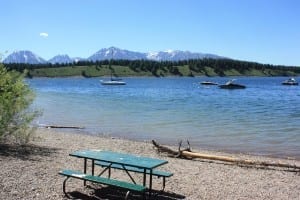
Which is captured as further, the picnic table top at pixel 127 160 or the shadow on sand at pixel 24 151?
the shadow on sand at pixel 24 151

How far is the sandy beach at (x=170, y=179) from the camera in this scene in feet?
37.2

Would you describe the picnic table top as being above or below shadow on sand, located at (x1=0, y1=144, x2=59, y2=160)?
above

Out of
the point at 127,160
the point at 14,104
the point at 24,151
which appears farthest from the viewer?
the point at 14,104

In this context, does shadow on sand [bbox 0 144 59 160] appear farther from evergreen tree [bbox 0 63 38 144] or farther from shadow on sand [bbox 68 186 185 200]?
shadow on sand [bbox 68 186 185 200]

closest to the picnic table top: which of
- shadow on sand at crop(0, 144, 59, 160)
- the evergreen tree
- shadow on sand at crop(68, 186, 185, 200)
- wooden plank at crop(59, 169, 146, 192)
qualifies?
wooden plank at crop(59, 169, 146, 192)

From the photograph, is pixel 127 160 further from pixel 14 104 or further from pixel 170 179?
pixel 14 104

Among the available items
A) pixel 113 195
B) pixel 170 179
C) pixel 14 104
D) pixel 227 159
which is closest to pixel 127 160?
pixel 113 195

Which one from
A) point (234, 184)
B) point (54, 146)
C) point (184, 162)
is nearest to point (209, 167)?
point (184, 162)

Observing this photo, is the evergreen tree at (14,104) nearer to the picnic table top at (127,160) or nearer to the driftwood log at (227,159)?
the driftwood log at (227,159)

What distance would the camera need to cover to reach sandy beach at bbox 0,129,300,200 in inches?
447

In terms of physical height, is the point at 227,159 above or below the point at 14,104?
below

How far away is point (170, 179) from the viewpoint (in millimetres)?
13461

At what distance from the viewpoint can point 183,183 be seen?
1302 centimetres

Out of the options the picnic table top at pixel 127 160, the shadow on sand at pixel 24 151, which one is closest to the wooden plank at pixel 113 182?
the picnic table top at pixel 127 160
